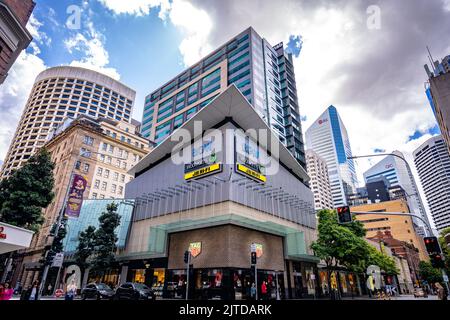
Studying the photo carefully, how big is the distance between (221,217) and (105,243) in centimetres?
1833

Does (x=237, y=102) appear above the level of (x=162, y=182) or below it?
above

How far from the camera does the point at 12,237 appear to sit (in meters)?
14.3

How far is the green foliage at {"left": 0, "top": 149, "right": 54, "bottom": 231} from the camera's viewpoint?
1118 inches

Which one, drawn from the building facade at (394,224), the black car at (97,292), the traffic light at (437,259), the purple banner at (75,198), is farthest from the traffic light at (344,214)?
the building facade at (394,224)

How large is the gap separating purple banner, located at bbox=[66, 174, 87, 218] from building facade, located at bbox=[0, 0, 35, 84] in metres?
9.41

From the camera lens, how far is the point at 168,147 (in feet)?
123

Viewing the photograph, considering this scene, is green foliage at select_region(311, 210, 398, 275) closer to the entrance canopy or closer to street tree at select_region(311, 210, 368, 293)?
street tree at select_region(311, 210, 368, 293)

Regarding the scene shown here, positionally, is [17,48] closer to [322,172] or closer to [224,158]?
[224,158]

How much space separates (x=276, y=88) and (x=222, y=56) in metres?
19.1

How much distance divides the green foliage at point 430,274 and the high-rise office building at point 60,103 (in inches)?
4647

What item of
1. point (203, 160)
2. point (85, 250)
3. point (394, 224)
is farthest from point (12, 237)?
point (394, 224)
